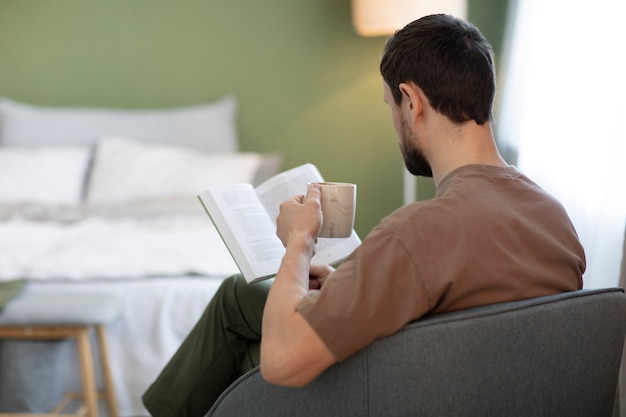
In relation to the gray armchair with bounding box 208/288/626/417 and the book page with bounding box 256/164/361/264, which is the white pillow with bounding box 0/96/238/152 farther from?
the gray armchair with bounding box 208/288/626/417

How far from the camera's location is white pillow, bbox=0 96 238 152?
4070mm

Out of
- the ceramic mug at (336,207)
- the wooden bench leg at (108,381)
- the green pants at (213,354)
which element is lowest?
the wooden bench leg at (108,381)

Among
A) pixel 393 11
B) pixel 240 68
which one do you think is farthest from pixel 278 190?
pixel 240 68

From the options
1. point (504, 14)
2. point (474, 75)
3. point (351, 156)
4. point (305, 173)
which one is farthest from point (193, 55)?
point (474, 75)

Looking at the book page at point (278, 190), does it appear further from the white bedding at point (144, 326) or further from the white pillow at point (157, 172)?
the white pillow at point (157, 172)

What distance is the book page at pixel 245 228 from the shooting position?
162 centimetres

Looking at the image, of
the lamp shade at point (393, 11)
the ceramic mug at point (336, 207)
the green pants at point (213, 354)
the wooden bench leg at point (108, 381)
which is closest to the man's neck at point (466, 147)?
the ceramic mug at point (336, 207)

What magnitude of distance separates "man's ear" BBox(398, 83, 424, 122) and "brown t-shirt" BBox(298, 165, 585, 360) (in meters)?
0.16

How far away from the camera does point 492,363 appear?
112cm

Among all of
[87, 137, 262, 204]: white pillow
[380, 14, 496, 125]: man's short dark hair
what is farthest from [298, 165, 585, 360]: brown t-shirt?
[87, 137, 262, 204]: white pillow

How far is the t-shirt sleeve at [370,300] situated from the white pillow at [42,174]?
107 inches

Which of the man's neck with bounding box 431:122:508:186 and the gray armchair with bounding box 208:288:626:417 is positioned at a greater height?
the man's neck with bounding box 431:122:508:186

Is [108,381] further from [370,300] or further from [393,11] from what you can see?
[393,11]

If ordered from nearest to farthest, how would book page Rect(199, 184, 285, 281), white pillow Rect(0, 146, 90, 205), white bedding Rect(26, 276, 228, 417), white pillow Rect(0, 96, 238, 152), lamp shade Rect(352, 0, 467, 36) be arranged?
book page Rect(199, 184, 285, 281) → white bedding Rect(26, 276, 228, 417) → lamp shade Rect(352, 0, 467, 36) → white pillow Rect(0, 146, 90, 205) → white pillow Rect(0, 96, 238, 152)
